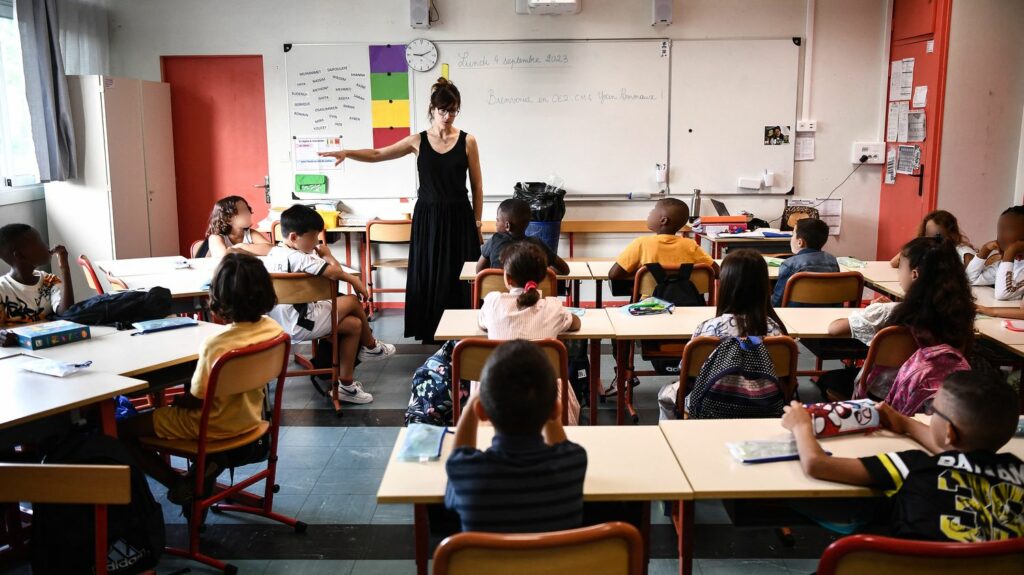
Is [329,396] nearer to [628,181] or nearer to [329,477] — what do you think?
[329,477]

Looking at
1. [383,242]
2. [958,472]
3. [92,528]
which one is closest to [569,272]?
[383,242]

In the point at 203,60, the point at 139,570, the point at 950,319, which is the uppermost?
the point at 203,60

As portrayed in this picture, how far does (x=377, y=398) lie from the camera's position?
4559 millimetres

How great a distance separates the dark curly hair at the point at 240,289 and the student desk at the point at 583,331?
2.36 feet

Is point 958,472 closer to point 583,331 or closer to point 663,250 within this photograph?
point 583,331

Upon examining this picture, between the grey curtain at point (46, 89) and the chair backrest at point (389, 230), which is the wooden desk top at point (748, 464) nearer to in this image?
the chair backrest at point (389, 230)

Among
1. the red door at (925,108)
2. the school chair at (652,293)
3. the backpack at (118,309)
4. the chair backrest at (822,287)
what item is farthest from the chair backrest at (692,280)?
the red door at (925,108)

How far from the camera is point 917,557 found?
1.44 m

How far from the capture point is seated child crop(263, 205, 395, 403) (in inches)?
165

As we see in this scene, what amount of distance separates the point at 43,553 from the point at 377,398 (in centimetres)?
242

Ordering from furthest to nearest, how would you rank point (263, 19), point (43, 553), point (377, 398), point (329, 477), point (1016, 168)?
1. point (263, 19)
2. point (1016, 168)
3. point (377, 398)
4. point (329, 477)
5. point (43, 553)

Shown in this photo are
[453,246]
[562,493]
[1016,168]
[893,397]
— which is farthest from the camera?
[1016,168]

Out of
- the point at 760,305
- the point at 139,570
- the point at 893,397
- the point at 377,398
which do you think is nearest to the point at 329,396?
the point at 377,398

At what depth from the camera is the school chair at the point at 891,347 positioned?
2.90 meters
